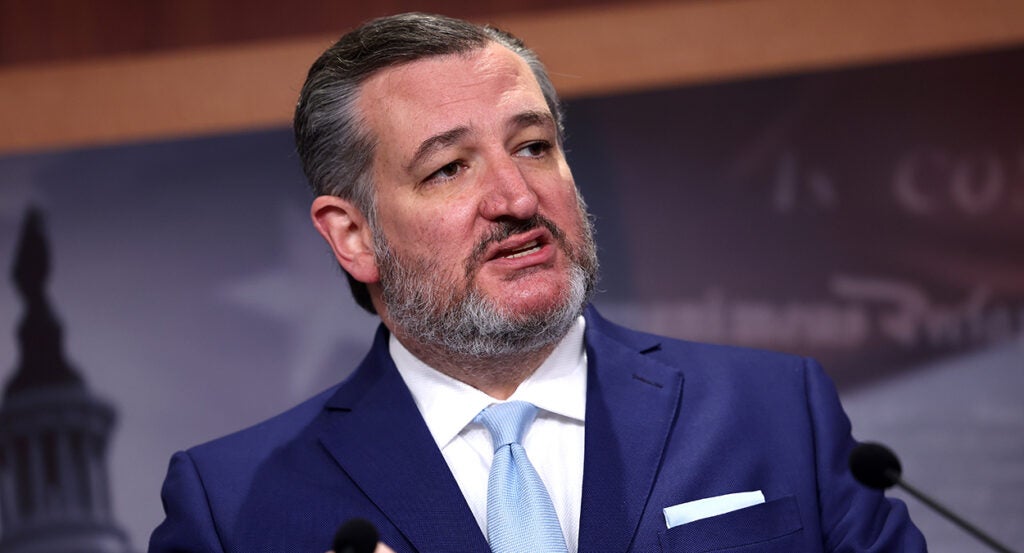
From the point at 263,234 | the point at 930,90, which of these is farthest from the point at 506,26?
the point at 930,90

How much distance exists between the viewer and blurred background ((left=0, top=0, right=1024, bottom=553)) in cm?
276

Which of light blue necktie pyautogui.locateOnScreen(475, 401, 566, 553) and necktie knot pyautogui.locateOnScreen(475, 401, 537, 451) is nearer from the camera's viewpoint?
light blue necktie pyautogui.locateOnScreen(475, 401, 566, 553)

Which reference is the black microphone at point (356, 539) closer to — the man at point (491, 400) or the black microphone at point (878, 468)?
the man at point (491, 400)

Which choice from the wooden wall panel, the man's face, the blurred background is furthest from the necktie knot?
the wooden wall panel

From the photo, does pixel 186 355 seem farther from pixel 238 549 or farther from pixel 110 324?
pixel 238 549

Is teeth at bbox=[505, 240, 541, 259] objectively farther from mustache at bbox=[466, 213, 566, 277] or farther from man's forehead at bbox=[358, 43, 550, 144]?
man's forehead at bbox=[358, 43, 550, 144]

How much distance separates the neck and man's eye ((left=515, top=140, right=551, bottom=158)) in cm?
29

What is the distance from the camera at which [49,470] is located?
9.75ft

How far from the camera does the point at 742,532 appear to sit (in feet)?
5.60

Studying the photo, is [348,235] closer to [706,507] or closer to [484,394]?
[484,394]

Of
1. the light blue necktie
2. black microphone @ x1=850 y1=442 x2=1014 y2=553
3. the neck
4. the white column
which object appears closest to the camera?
black microphone @ x1=850 y1=442 x2=1014 y2=553

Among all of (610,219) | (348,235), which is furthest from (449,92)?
(610,219)

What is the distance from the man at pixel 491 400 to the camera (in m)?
1.73

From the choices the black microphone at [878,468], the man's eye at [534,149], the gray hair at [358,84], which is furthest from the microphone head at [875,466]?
the gray hair at [358,84]
